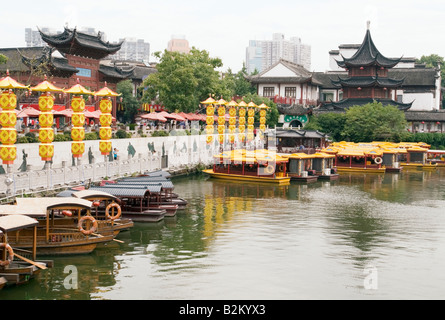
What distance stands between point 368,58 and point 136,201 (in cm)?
5089

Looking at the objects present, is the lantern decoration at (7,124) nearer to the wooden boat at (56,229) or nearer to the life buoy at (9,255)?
the wooden boat at (56,229)

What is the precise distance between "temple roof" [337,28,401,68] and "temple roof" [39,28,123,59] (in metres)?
29.8

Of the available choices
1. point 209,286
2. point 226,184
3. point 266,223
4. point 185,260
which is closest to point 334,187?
point 226,184

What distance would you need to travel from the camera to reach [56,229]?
62.5 ft

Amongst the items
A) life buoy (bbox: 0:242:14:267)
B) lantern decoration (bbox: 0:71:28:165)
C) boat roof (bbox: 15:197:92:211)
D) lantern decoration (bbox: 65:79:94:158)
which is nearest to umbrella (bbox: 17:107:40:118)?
lantern decoration (bbox: 65:79:94:158)

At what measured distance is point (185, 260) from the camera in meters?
18.8

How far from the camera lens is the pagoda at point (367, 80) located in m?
68.2

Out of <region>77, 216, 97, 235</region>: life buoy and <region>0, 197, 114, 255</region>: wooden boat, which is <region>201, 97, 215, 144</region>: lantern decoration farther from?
<region>77, 216, 97, 235</region>: life buoy

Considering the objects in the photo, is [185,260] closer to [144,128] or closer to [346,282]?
[346,282]

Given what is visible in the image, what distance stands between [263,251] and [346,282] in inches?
157

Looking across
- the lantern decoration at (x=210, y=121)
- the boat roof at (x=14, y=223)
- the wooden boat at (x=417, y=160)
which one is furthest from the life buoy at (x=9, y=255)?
the wooden boat at (x=417, y=160)

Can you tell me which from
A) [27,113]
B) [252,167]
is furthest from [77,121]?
[252,167]

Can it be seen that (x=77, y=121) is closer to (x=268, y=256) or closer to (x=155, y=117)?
(x=268, y=256)

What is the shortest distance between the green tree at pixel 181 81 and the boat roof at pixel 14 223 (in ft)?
115
